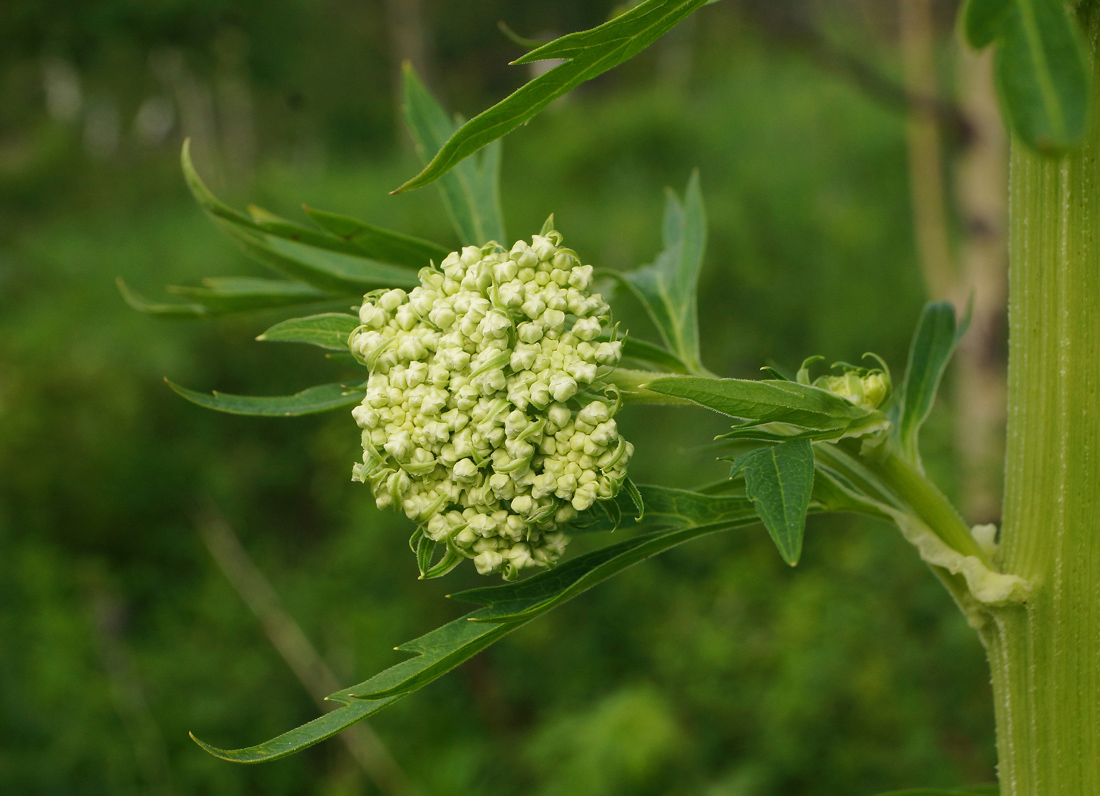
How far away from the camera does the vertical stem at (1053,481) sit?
586mm

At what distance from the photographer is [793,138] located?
8.62 m

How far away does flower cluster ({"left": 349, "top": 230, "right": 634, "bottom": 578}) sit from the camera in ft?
2.03

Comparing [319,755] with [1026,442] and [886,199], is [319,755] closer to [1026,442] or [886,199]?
[1026,442]

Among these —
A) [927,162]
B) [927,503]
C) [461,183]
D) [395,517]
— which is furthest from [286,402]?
[395,517]

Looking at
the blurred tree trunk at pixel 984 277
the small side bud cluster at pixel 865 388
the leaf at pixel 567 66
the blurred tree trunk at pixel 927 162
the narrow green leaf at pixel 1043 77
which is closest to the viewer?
the narrow green leaf at pixel 1043 77

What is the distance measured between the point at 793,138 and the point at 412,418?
343 inches

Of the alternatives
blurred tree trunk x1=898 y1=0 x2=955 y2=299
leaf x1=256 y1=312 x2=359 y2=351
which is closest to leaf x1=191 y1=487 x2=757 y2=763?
leaf x1=256 y1=312 x2=359 y2=351

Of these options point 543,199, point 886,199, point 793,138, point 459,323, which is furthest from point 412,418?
point 793,138

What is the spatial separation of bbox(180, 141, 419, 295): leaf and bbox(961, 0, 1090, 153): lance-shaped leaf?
1.89 feet

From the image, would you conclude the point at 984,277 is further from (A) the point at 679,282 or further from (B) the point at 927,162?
(A) the point at 679,282

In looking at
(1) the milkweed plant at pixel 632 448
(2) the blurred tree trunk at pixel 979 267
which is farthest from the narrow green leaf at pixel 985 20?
(2) the blurred tree trunk at pixel 979 267

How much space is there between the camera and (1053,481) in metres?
0.62

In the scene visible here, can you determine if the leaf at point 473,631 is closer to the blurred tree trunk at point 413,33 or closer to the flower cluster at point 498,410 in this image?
the flower cluster at point 498,410

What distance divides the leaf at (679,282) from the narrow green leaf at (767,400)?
0.21 m
